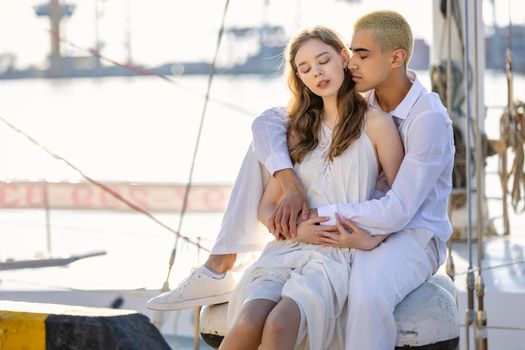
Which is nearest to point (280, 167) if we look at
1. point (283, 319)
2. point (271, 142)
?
point (271, 142)

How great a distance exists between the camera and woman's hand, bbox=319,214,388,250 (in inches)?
129

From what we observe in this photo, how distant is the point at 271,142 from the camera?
3445 mm

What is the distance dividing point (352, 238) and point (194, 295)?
47 centimetres

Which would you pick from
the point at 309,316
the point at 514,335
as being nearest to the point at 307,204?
the point at 309,316

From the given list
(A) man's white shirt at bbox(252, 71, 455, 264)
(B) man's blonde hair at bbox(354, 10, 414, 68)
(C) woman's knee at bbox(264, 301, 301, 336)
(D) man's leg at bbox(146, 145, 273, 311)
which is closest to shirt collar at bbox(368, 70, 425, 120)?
(A) man's white shirt at bbox(252, 71, 455, 264)

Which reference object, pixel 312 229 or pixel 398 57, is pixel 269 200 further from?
pixel 398 57

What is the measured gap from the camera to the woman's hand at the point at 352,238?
3.27m

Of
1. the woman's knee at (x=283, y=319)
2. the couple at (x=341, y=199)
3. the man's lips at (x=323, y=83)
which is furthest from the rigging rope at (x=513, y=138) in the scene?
the woman's knee at (x=283, y=319)

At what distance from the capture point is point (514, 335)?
16.9ft

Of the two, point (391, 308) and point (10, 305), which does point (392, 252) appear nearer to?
point (391, 308)

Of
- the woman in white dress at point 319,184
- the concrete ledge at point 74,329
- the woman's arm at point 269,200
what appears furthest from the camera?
the woman's arm at point 269,200

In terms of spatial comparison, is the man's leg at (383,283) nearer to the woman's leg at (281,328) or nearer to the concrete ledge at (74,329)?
the woman's leg at (281,328)

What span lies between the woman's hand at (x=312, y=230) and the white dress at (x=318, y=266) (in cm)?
3

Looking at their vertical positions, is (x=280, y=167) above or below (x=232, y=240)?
above
